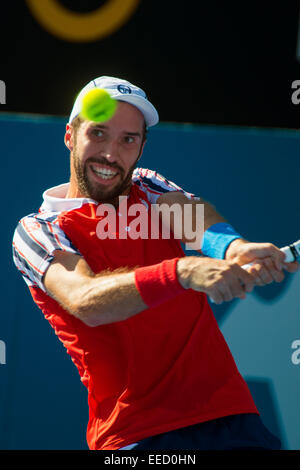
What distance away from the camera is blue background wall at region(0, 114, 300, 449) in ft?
8.74

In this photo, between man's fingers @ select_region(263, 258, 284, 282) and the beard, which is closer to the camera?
man's fingers @ select_region(263, 258, 284, 282)

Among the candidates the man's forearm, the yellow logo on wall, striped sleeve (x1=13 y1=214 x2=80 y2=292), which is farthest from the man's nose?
the yellow logo on wall

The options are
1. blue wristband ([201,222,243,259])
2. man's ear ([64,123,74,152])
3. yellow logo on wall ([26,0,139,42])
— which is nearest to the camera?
blue wristband ([201,222,243,259])

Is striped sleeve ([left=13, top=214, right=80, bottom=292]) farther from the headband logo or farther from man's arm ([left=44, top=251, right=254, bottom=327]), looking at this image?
the headband logo

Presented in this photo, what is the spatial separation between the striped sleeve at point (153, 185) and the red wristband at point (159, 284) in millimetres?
595

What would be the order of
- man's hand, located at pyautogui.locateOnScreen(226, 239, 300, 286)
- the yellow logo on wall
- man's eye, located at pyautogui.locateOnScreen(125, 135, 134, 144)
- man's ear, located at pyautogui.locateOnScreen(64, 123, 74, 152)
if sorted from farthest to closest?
1. the yellow logo on wall
2. man's ear, located at pyautogui.locateOnScreen(64, 123, 74, 152)
3. man's eye, located at pyautogui.locateOnScreen(125, 135, 134, 144)
4. man's hand, located at pyautogui.locateOnScreen(226, 239, 300, 286)

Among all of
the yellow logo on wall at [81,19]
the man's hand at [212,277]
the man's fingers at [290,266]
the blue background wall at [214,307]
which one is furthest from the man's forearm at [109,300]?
the yellow logo on wall at [81,19]

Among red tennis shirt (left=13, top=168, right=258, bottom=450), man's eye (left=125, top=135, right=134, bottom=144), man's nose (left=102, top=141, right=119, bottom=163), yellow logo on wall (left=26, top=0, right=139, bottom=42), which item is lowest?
red tennis shirt (left=13, top=168, right=258, bottom=450)

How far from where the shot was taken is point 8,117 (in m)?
2.72

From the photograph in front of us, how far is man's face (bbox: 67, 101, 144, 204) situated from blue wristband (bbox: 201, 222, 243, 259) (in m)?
0.31

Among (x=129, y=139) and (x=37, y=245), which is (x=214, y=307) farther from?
(x=37, y=245)

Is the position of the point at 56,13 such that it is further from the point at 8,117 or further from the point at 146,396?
the point at 146,396
